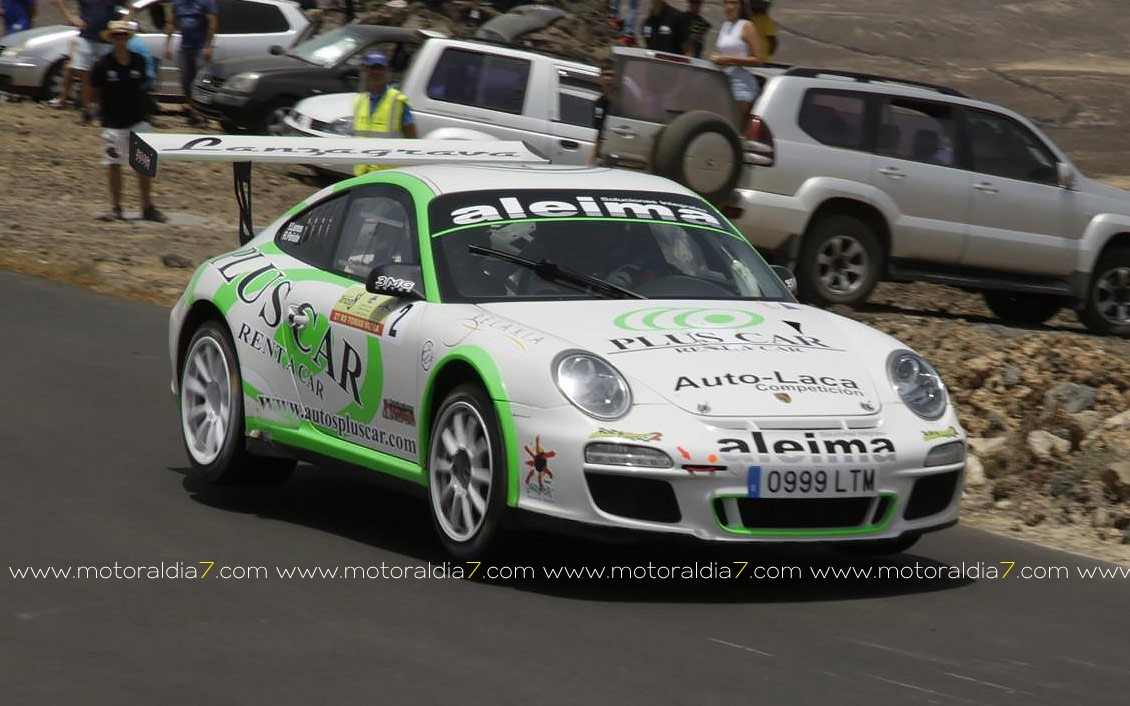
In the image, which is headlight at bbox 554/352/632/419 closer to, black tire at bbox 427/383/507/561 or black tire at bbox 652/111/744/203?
black tire at bbox 427/383/507/561

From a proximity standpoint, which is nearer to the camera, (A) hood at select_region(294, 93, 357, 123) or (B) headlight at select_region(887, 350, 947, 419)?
(B) headlight at select_region(887, 350, 947, 419)

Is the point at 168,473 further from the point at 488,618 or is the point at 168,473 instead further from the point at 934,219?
the point at 934,219

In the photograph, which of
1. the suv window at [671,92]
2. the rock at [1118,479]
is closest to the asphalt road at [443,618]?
the rock at [1118,479]

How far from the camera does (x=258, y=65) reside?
69.6ft

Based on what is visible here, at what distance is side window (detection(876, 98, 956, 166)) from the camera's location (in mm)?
13828

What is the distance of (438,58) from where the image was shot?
18.4 m

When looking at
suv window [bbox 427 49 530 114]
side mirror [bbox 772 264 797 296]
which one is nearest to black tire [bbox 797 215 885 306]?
suv window [bbox 427 49 530 114]

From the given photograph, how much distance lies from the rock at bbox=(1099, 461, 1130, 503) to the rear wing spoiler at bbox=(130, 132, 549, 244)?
3.12 meters

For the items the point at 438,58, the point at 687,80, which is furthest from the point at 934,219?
the point at 438,58

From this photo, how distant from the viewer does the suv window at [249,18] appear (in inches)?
917

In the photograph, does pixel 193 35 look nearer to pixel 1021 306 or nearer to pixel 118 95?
pixel 118 95

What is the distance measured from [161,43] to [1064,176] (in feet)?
41.1

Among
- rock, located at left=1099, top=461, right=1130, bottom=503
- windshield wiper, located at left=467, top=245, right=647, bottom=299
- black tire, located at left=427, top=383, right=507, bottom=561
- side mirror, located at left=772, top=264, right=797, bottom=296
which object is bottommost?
rock, located at left=1099, top=461, right=1130, bottom=503

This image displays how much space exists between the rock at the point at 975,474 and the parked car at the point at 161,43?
1501 centimetres
